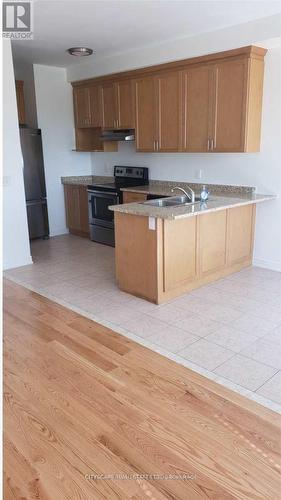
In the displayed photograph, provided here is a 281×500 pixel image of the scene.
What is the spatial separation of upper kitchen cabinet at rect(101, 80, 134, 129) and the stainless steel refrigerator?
3.45ft

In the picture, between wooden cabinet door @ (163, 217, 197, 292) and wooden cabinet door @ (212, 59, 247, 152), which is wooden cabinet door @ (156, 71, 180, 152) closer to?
wooden cabinet door @ (212, 59, 247, 152)

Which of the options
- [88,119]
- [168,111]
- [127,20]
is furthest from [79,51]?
[168,111]

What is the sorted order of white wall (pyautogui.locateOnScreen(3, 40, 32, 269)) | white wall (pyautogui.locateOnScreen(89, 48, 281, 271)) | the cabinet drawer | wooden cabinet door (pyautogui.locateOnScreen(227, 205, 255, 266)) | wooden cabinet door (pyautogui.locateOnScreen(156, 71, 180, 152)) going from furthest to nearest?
the cabinet drawer, wooden cabinet door (pyautogui.locateOnScreen(156, 71, 180, 152)), white wall (pyautogui.locateOnScreen(3, 40, 32, 269)), wooden cabinet door (pyautogui.locateOnScreen(227, 205, 255, 266)), white wall (pyautogui.locateOnScreen(89, 48, 281, 271))

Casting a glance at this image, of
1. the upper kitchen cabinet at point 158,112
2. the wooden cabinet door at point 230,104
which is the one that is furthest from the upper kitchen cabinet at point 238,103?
the upper kitchen cabinet at point 158,112

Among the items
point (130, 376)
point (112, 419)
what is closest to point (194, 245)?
point (130, 376)

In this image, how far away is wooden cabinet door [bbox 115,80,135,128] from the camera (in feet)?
16.3

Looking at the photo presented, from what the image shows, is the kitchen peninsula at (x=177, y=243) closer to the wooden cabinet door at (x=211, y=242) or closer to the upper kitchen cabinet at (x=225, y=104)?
the wooden cabinet door at (x=211, y=242)

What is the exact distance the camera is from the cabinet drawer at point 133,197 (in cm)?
484

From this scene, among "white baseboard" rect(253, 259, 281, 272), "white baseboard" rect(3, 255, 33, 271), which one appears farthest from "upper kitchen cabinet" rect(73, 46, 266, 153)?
"white baseboard" rect(3, 255, 33, 271)

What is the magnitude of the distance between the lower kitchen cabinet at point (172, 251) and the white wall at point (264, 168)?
13.8 inches

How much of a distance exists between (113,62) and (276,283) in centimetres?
356

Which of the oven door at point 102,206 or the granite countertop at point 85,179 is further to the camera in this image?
the granite countertop at point 85,179

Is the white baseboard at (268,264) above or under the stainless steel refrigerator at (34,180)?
under

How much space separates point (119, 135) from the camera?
17.6 ft
